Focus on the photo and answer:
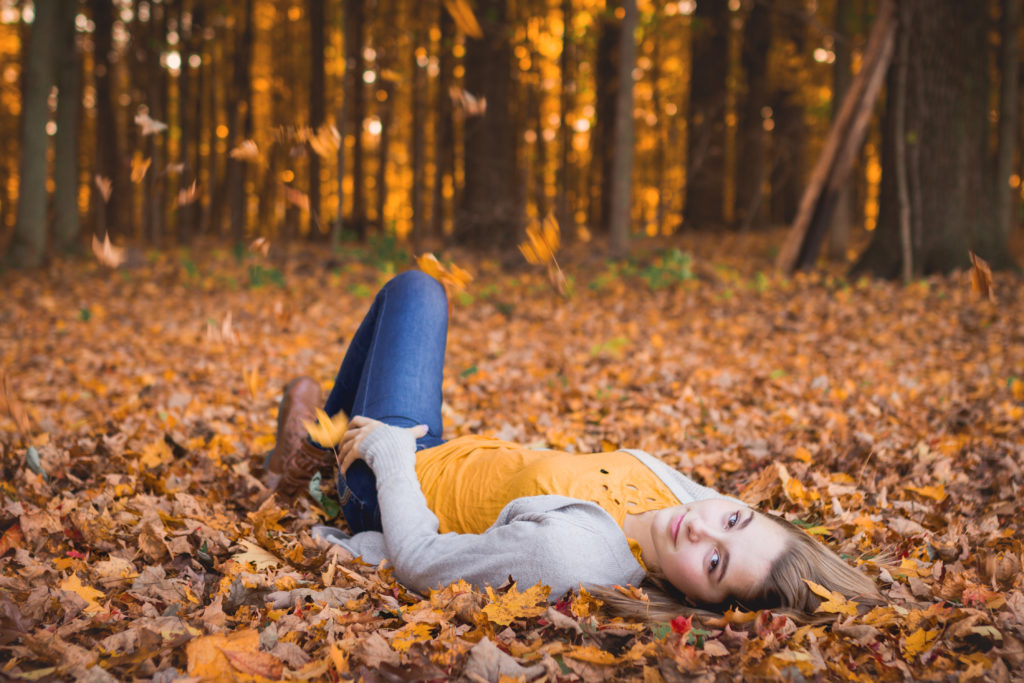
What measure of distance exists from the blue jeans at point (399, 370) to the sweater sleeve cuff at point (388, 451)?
0.16 meters

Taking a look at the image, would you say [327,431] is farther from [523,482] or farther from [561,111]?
[561,111]

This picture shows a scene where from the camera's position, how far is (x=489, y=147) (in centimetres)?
1097

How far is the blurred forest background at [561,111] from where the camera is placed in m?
7.99

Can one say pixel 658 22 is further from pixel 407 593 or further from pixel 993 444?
pixel 407 593

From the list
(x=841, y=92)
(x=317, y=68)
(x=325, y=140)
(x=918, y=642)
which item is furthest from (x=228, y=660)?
(x=317, y=68)

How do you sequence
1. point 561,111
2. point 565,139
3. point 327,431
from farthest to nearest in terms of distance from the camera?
point 561,111 < point 565,139 < point 327,431

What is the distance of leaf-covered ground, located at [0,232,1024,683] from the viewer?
6.34 feet

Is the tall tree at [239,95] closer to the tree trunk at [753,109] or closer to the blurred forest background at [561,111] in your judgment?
the blurred forest background at [561,111]

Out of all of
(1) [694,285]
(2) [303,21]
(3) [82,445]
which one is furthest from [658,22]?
(2) [303,21]

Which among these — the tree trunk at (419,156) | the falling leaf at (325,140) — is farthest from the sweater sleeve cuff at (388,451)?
the tree trunk at (419,156)

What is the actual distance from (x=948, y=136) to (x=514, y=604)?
8095 mm

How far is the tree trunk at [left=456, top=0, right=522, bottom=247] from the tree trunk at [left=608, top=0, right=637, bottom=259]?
71.6 inches

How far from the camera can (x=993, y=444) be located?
11.8 feet

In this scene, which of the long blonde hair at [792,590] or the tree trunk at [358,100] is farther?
the tree trunk at [358,100]
